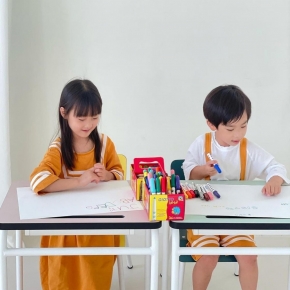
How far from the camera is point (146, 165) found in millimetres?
1463

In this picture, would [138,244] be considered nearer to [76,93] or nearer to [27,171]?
[27,171]

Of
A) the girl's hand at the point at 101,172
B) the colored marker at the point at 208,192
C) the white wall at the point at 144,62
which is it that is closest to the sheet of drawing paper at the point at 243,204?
the colored marker at the point at 208,192

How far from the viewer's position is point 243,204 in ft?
4.34

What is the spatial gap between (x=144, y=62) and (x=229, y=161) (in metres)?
0.87

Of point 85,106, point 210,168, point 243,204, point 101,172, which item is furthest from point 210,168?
point 85,106

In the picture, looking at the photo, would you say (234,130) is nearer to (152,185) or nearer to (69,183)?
(152,185)

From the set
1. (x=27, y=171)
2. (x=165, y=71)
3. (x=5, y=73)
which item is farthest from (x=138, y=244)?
(x=5, y=73)

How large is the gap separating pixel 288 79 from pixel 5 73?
1511 mm

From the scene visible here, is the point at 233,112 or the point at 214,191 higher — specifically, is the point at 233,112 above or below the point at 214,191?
above

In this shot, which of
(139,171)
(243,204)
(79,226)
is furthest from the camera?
(139,171)

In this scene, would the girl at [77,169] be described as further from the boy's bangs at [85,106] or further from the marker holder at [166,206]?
the marker holder at [166,206]


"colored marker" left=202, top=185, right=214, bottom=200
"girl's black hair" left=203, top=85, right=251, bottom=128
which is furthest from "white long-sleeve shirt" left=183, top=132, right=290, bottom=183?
"colored marker" left=202, top=185, right=214, bottom=200

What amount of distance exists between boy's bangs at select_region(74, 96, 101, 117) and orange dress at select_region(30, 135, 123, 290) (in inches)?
6.4

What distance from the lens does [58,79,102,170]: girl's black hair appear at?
1.49m
